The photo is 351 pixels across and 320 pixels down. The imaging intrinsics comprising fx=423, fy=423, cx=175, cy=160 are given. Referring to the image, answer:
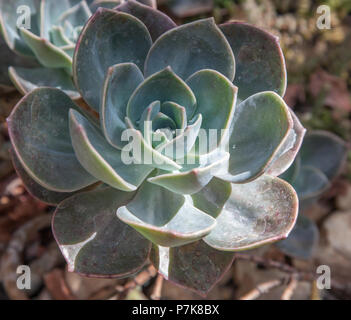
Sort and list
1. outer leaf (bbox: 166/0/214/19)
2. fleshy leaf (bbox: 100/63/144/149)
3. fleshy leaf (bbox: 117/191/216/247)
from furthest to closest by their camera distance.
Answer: outer leaf (bbox: 166/0/214/19) < fleshy leaf (bbox: 100/63/144/149) < fleshy leaf (bbox: 117/191/216/247)

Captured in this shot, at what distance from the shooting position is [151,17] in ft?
3.18

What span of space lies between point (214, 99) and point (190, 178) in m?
0.22

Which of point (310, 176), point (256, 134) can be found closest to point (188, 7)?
point (310, 176)

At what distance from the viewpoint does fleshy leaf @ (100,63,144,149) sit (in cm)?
86

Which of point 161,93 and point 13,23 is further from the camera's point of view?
point 13,23

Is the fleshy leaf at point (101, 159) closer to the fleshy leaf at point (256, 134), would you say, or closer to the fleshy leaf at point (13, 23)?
the fleshy leaf at point (256, 134)

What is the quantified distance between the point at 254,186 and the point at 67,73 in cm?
A: 63

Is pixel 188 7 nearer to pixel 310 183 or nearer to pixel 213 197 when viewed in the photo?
pixel 310 183

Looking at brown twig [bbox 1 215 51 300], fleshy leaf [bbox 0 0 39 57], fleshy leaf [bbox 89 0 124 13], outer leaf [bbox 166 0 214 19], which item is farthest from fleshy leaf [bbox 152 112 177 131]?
outer leaf [bbox 166 0 214 19]

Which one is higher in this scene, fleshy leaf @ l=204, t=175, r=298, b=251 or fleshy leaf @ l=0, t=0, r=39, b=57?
fleshy leaf @ l=0, t=0, r=39, b=57

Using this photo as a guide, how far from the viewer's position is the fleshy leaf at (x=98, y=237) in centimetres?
87

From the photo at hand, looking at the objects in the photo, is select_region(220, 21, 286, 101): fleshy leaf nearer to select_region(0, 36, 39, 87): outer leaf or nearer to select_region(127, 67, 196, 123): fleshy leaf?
select_region(127, 67, 196, 123): fleshy leaf

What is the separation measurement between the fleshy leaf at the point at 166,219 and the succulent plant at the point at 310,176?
1.54ft

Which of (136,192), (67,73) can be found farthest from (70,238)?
(67,73)
